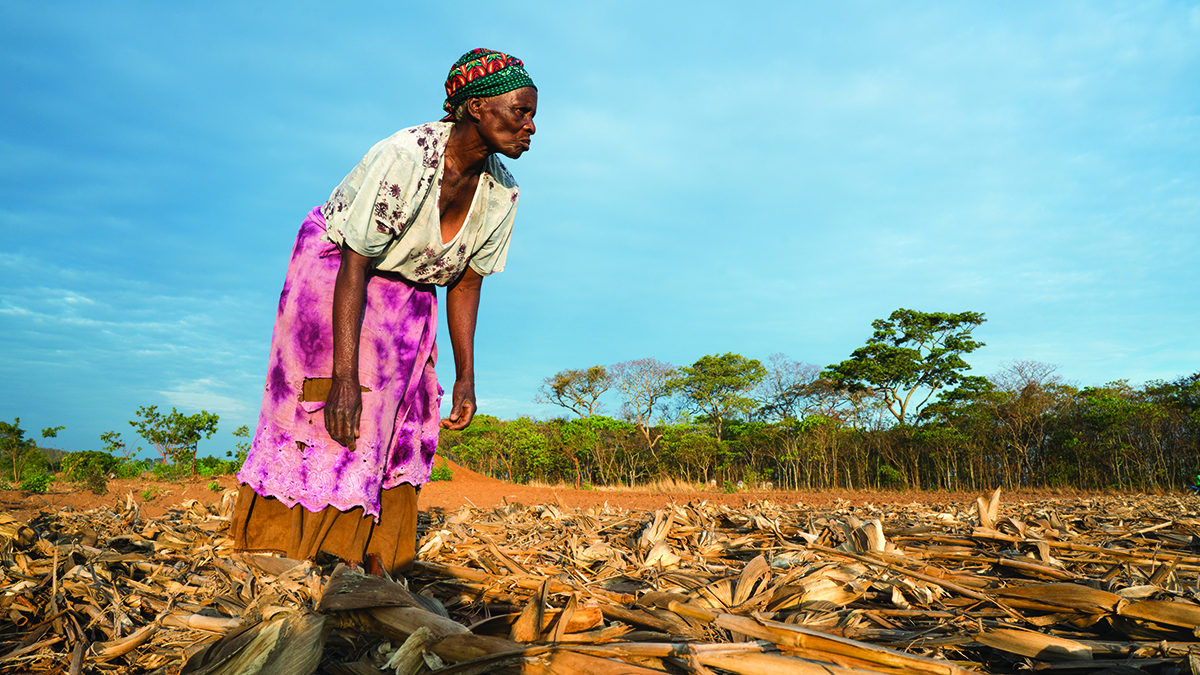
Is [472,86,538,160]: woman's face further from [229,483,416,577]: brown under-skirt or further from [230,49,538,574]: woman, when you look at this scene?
[229,483,416,577]: brown under-skirt

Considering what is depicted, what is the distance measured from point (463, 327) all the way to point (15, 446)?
30.3ft

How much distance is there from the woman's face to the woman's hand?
0.99 m

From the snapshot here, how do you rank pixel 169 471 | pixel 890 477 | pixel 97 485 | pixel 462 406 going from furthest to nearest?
pixel 890 477
pixel 169 471
pixel 97 485
pixel 462 406

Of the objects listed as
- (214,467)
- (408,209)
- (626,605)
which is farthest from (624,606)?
(214,467)

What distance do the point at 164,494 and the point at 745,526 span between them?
22.3 feet

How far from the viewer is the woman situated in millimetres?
1947

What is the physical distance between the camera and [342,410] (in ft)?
6.29

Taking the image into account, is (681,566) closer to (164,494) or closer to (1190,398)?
(164,494)

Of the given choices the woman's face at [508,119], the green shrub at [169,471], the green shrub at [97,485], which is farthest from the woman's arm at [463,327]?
the green shrub at [169,471]

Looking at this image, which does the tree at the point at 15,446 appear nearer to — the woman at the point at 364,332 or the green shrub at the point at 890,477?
the woman at the point at 364,332

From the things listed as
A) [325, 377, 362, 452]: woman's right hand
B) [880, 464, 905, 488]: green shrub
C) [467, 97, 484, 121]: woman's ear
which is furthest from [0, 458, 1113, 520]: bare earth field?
[880, 464, 905, 488]: green shrub

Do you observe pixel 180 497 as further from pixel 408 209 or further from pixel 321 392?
pixel 408 209

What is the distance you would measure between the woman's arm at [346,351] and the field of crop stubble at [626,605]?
17.5 inches

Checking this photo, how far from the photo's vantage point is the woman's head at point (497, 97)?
2.00 m
